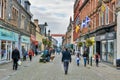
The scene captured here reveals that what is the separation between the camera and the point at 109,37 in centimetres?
3688

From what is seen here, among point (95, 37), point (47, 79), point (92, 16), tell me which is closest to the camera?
point (47, 79)

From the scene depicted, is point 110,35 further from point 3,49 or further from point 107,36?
point 3,49

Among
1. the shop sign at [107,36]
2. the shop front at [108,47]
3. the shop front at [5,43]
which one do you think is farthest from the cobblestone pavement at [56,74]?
the shop front at [108,47]

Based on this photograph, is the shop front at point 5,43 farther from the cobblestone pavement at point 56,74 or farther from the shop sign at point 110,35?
the shop sign at point 110,35

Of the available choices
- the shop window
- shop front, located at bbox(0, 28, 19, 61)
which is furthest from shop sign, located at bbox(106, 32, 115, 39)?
the shop window

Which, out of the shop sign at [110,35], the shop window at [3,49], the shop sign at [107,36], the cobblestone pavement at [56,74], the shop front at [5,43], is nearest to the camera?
the cobblestone pavement at [56,74]

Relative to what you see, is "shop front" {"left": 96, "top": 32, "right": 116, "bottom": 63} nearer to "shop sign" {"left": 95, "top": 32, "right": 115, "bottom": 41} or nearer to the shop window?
"shop sign" {"left": 95, "top": 32, "right": 115, "bottom": 41}

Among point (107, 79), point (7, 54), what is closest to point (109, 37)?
point (7, 54)

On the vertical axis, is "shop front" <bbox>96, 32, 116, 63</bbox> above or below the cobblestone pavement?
above

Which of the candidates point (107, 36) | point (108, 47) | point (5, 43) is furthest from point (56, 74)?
point (108, 47)

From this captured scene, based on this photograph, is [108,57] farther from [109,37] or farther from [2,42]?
[2,42]

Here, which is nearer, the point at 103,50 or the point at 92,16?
the point at 103,50

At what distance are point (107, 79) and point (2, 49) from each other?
59.2 ft

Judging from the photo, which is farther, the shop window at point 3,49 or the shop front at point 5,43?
the shop window at point 3,49
